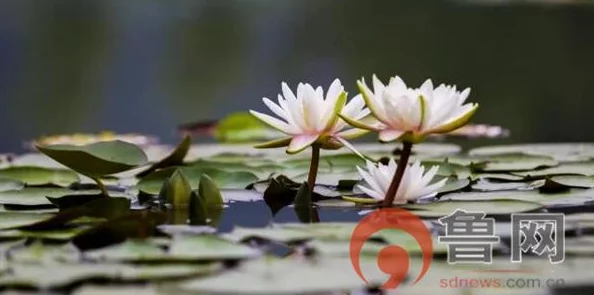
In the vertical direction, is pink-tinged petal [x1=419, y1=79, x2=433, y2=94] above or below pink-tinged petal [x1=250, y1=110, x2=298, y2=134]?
above

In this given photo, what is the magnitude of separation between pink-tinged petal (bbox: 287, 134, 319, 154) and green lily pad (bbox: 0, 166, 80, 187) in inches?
16.5

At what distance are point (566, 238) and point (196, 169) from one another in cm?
60

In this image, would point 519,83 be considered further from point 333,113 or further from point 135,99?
point 333,113

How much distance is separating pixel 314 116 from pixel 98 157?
28 cm

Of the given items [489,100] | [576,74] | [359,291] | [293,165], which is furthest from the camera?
[576,74]

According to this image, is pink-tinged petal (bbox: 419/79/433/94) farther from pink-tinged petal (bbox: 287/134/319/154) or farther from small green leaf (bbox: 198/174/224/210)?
small green leaf (bbox: 198/174/224/210)

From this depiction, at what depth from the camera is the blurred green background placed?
307 cm

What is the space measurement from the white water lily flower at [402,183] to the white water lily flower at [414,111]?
0.27 ft

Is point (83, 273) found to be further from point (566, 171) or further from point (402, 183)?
point (566, 171)

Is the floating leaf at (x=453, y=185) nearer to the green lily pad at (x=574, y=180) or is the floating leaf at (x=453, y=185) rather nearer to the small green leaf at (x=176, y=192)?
the green lily pad at (x=574, y=180)

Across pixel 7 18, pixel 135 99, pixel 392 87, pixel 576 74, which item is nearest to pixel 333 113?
pixel 392 87

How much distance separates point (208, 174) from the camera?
1394mm

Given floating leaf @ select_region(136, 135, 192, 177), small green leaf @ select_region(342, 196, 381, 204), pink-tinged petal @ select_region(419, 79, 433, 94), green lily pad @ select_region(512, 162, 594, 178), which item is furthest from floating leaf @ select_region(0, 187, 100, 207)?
green lily pad @ select_region(512, 162, 594, 178)

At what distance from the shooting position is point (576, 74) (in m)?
4.22
